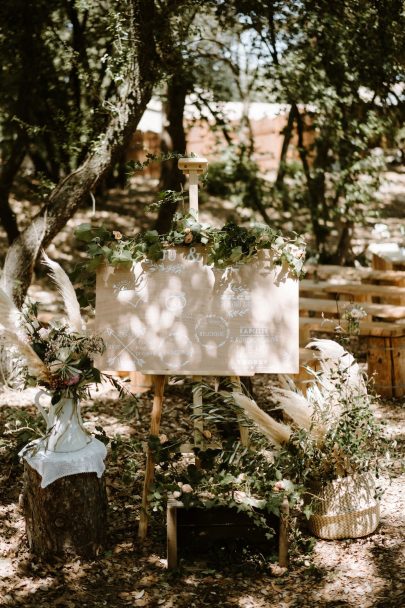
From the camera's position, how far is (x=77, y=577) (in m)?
4.05

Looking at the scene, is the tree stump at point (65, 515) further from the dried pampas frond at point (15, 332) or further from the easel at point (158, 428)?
the dried pampas frond at point (15, 332)

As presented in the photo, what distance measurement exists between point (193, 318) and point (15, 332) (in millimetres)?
994

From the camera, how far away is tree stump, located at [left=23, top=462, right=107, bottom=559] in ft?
13.4

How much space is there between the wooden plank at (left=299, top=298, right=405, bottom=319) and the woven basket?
2.51m

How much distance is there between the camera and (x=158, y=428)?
445 centimetres

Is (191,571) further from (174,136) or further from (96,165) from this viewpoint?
(174,136)

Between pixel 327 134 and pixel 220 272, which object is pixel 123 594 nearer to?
pixel 220 272

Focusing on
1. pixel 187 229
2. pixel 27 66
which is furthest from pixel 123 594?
pixel 27 66

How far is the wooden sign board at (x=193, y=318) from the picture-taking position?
4340 mm

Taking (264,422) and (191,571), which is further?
(264,422)

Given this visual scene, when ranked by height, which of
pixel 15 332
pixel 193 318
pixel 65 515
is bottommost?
pixel 65 515

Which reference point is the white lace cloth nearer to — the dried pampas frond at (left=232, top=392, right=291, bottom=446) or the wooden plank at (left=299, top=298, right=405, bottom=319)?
the dried pampas frond at (left=232, top=392, right=291, bottom=446)

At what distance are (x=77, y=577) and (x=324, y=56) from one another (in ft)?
19.6

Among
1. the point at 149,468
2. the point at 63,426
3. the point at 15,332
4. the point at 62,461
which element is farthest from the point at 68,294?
the point at 149,468
